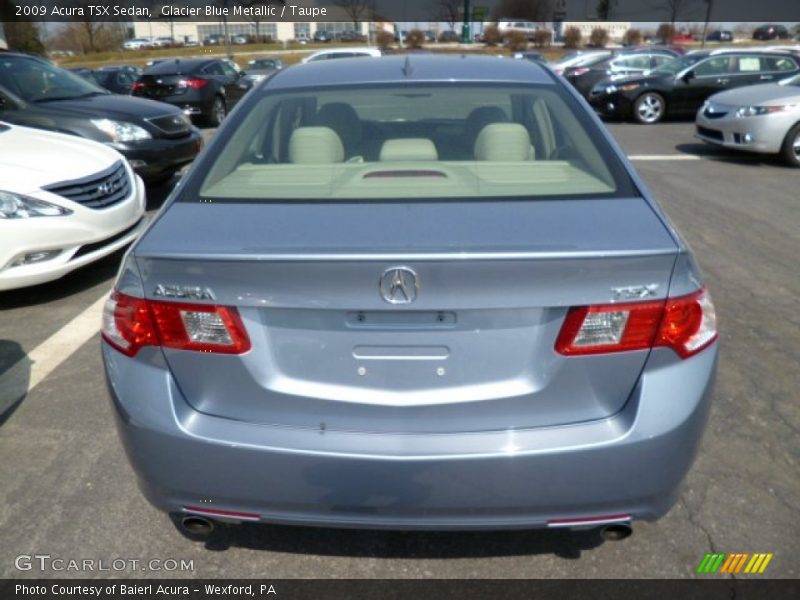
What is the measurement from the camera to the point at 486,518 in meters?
1.90

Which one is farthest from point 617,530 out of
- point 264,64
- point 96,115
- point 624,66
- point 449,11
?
point 449,11

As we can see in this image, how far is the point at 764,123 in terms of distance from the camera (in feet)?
31.4

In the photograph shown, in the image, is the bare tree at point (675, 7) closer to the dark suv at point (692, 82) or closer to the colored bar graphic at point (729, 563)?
the dark suv at point (692, 82)

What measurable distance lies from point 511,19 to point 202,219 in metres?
66.1

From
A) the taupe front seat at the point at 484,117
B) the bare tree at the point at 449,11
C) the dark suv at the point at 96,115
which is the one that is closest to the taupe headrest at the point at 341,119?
the taupe front seat at the point at 484,117

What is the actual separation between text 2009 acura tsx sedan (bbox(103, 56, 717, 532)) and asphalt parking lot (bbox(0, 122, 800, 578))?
1.55 feet

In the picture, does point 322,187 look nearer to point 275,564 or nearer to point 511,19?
point 275,564

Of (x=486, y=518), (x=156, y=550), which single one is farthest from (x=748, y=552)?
Result: (x=156, y=550)

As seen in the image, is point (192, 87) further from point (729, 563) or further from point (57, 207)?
point (729, 563)

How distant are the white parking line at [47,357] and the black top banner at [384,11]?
19.4 metres

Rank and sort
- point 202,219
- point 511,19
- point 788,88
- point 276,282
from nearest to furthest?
point 276,282, point 202,219, point 788,88, point 511,19

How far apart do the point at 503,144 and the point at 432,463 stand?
1.39 metres

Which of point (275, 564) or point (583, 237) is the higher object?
point (583, 237)
